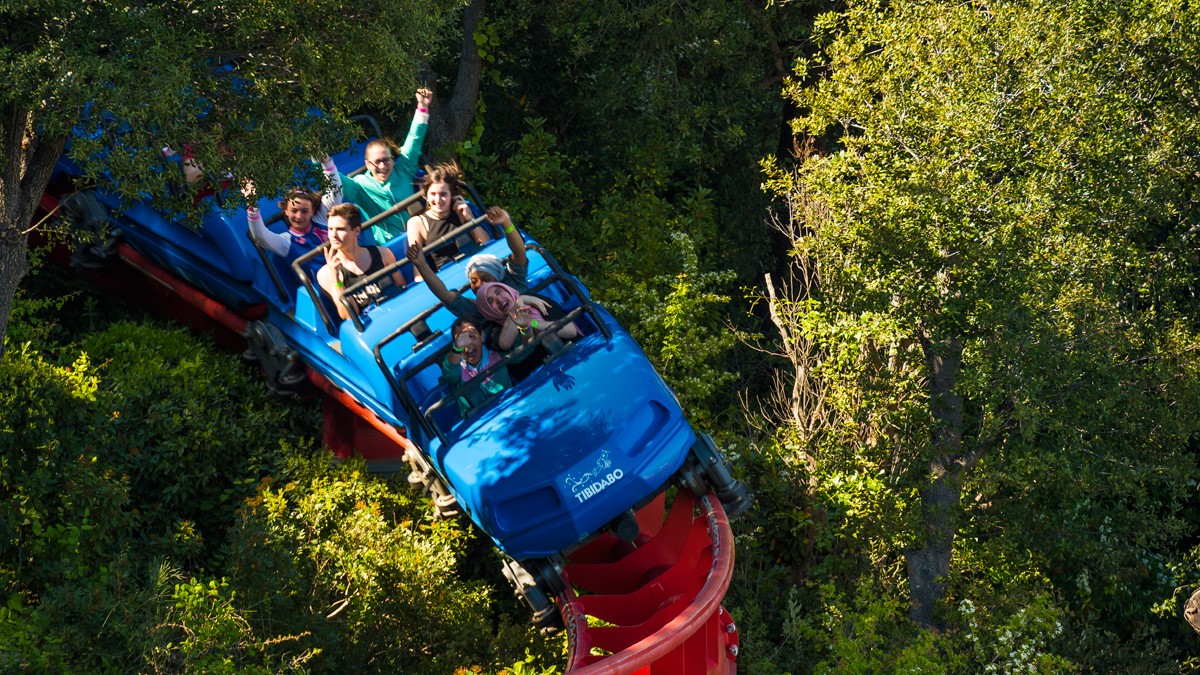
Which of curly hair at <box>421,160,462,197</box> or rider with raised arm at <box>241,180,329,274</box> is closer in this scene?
rider with raised arm at <box>241,180,329,274</box>

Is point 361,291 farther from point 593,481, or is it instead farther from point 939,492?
point 939,492

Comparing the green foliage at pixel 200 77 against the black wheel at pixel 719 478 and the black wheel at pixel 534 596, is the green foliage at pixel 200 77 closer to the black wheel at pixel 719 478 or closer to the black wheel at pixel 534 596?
the black wheel at pixel 534 596

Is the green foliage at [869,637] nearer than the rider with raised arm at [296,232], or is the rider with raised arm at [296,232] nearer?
the green foliage at [869,637]

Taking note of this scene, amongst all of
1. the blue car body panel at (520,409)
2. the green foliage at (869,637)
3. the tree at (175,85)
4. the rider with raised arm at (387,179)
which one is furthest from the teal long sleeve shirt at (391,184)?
the green foliage at (869,637)

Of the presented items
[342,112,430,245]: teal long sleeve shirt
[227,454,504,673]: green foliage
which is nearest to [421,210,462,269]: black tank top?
[342,112,430,245]: teal long sleeve shirt

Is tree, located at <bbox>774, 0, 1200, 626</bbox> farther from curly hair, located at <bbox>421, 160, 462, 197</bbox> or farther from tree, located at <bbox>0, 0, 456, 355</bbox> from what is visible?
tree, located at <bbox>0, 0, 456, 355</bbox>

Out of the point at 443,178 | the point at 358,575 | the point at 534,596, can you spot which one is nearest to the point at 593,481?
the point at 534,596

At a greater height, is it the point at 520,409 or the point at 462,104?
the point at 462,104
